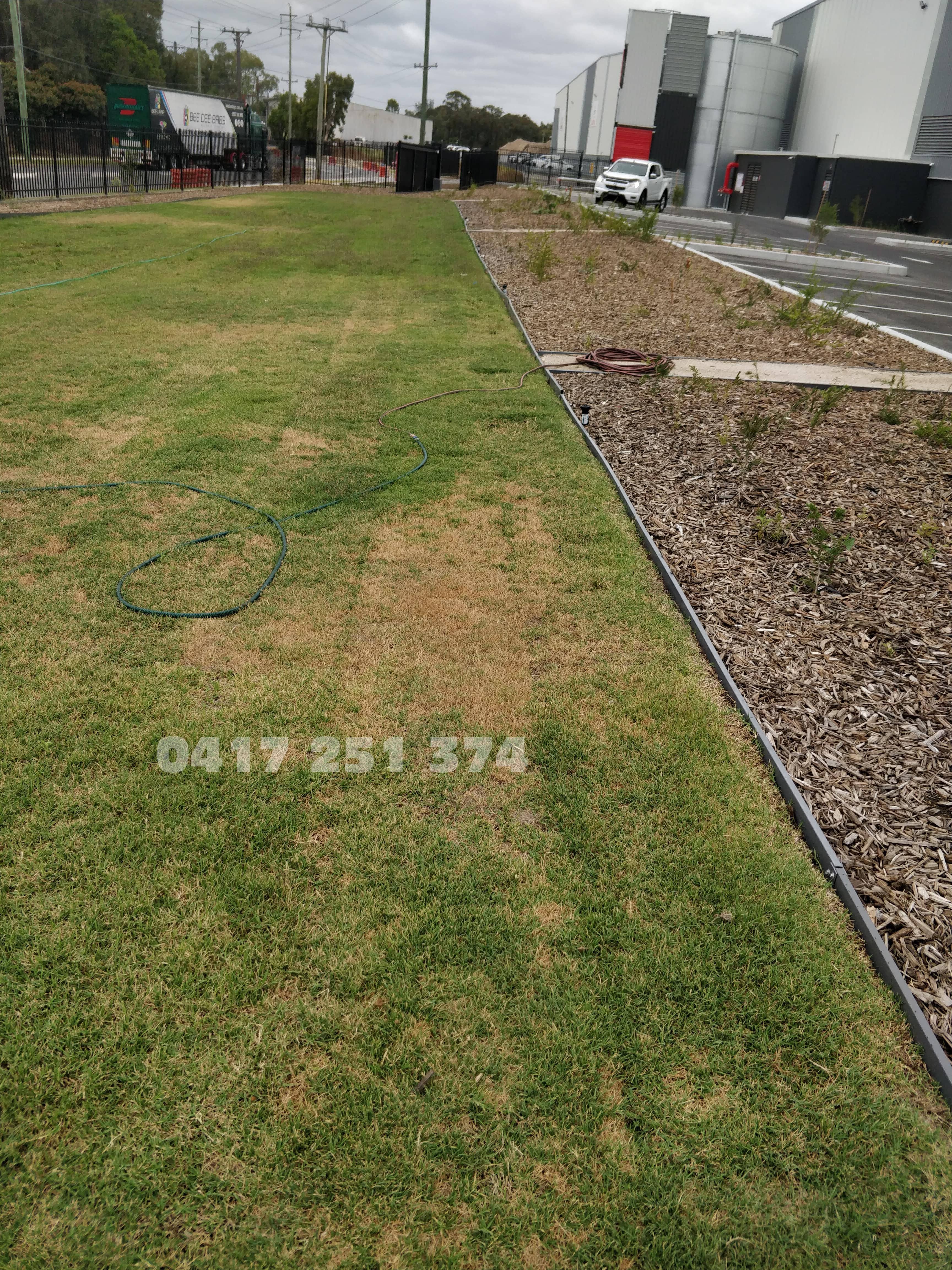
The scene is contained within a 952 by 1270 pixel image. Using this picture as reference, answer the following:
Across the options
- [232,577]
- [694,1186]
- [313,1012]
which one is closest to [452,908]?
[313,1012]

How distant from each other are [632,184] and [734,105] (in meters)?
22.9

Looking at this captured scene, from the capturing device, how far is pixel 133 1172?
1.96 meters

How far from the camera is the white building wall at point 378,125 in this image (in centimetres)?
5778

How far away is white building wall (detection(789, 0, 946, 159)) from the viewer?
32.7 metres

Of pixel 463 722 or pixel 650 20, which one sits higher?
pixel 650 20

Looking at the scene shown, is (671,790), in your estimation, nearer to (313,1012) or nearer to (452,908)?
(452,908)

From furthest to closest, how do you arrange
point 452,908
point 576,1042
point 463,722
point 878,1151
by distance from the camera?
point 463,722 → point 452,908 → point 576,1042 → point 878,1151

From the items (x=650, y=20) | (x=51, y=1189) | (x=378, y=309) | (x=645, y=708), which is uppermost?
(x=650, y=20)

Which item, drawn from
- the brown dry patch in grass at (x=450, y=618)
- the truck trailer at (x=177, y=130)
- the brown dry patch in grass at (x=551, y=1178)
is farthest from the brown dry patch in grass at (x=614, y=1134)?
the truck trailer at (x=177, y=130)

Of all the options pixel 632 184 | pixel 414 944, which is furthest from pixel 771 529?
pixel 632 184

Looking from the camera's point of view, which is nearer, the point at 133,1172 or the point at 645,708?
the point at 133,1172

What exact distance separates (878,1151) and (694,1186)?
495 mm

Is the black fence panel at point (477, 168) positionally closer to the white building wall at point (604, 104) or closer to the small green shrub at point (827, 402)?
the white building wall at point (604, 104)

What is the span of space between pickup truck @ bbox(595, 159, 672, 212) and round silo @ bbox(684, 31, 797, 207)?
17.6 meters
